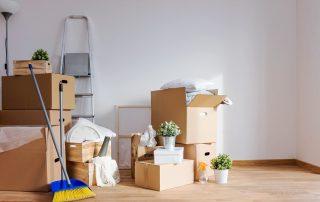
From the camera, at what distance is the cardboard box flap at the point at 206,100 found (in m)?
2.70

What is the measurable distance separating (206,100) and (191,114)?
18 centimetres

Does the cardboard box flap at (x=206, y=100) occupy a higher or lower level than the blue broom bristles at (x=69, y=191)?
higher

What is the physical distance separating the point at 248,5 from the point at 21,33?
2538 mm

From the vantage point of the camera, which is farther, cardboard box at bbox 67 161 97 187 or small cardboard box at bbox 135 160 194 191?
cardboard box at bbox 67 161 97 187

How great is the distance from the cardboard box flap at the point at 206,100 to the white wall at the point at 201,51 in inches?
27.4

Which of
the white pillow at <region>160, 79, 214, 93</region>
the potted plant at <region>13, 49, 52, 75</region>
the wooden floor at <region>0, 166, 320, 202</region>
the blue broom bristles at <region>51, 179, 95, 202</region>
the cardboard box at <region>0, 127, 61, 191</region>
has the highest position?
the potted plant at <region>13, 49, 52, 75</region>

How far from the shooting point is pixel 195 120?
2.79 metres

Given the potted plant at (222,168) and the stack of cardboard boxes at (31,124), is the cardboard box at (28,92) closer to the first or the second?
the stack of cardboard boxes at (31,124)

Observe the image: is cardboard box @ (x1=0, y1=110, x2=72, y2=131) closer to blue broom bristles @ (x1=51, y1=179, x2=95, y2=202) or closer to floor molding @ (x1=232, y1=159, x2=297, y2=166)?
blue broom bristles @ (x1=51, y1=179, x2=95, y2=202)

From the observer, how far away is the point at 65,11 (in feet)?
11.2

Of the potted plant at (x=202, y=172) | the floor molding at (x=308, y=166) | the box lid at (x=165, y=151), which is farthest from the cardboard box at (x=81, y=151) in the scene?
the floor molding at (x=308, y=166)

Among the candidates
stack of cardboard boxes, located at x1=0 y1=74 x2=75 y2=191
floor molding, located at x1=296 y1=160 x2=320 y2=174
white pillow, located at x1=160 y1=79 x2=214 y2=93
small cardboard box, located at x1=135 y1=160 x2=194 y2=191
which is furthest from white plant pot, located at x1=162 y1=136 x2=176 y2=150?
floor molding, located at x1=296 y1=160 x2=320 y2=174

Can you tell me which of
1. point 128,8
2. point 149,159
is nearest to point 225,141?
point 149,159

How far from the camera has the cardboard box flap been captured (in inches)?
106
